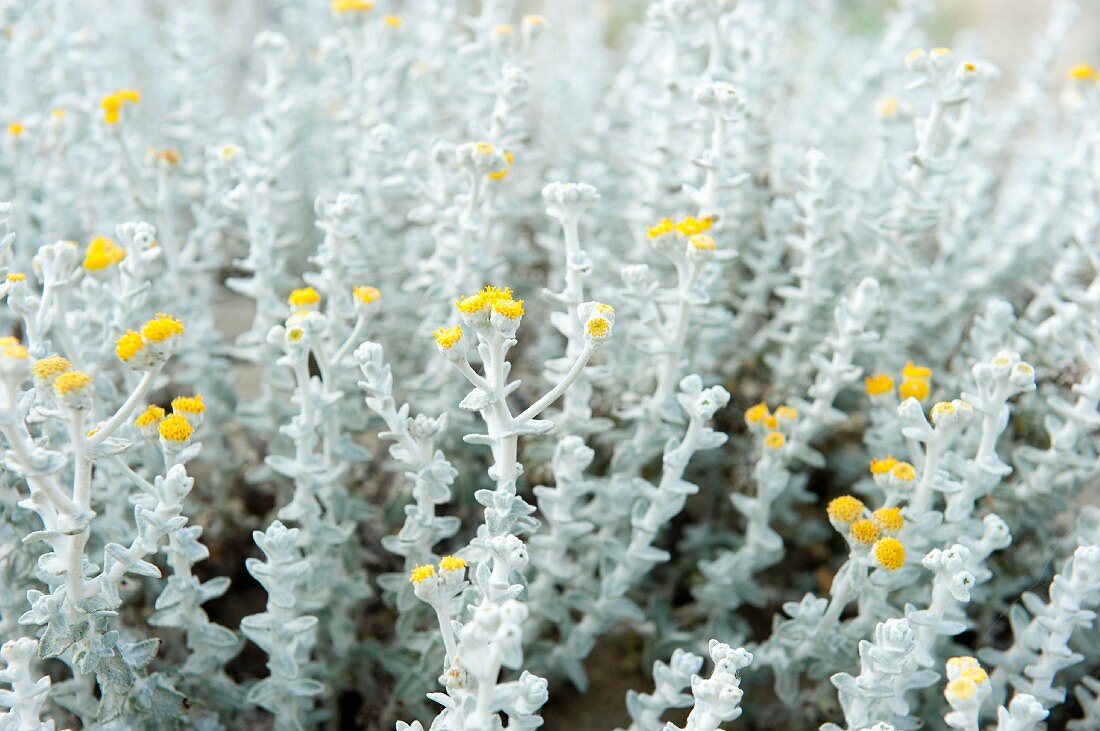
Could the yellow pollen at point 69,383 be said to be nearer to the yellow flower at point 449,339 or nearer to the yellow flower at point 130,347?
the yellow flower at point 130,347

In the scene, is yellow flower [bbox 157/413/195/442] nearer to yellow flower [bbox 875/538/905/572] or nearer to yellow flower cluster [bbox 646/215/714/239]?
yellow flower cluster [bbox 646/215/714/239]

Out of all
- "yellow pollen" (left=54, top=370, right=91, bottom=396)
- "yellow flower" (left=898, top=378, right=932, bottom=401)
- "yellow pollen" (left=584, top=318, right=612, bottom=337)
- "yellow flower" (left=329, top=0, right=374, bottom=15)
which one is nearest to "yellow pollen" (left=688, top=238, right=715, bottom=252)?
"yellow pollen" (left=584, top=318, right=612, bottom=337)

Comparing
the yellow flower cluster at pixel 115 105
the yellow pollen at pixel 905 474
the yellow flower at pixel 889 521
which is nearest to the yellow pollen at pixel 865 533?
the yellow flower at pixel 889 521

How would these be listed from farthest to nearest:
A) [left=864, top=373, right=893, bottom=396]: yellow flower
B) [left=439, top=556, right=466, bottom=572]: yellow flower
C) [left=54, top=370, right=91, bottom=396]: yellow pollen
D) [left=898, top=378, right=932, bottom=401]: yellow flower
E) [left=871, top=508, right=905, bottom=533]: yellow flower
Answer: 1. [left=864, top=373, right=893, bottom=396]: yellow flower
2. [left=898, top=378, right=932, bottom=401]: yellow flower
3. [left=871, top=508, right=905, bottom=533]: yellow flower
4. [left=439, top=556, right=466, bottom=572]: yellow flower
5. [left=54, top=370, right=91, bottom=396]: yellow pollen

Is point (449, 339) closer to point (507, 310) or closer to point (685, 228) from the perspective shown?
point (507, 310)

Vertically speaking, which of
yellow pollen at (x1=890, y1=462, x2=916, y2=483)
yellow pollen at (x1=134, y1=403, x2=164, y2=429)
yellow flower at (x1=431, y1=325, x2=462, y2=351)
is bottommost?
yellow pollen at (x1=890, y1=462, x2=916, y2=483)

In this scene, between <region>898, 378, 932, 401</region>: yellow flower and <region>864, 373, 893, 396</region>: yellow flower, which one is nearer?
<region>898, 378, 932, 401</region>: yellow flower

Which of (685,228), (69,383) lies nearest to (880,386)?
(685,228)
